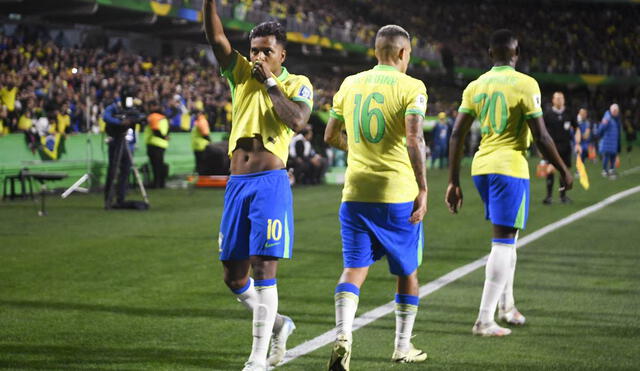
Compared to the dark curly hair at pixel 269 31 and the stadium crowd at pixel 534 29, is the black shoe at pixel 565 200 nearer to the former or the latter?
the dark curly hair at pixel 269 31

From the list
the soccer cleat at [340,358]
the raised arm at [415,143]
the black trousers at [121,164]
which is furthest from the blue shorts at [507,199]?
the black trousers at [121,164]

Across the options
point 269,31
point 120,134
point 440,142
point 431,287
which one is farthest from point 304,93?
point 440,142

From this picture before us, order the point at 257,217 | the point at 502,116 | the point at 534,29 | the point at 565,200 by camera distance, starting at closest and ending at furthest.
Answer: the point at 257,217 → the point at 502,116 → the point at 565,200 → the point at 534,29

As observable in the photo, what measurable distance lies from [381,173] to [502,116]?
4.85 feet

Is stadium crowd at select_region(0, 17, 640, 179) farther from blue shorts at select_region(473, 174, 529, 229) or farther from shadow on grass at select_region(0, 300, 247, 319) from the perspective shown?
blue shorts at select_region(473, 174, 529, 229)

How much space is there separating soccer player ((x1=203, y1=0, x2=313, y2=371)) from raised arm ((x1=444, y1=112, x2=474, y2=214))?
1.65 metres

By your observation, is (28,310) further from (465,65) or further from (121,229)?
(465,65)

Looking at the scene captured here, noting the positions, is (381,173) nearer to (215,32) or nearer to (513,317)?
(215,32)

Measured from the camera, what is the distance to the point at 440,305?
7965 millimetres

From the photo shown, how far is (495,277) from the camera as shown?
22.0 feet

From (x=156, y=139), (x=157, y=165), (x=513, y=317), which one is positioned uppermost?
(x=156, y=139)

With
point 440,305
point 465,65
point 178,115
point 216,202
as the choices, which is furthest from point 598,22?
point 440,305

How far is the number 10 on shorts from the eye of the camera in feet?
16.8

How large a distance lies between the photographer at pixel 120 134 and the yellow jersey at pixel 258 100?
11200 mm
